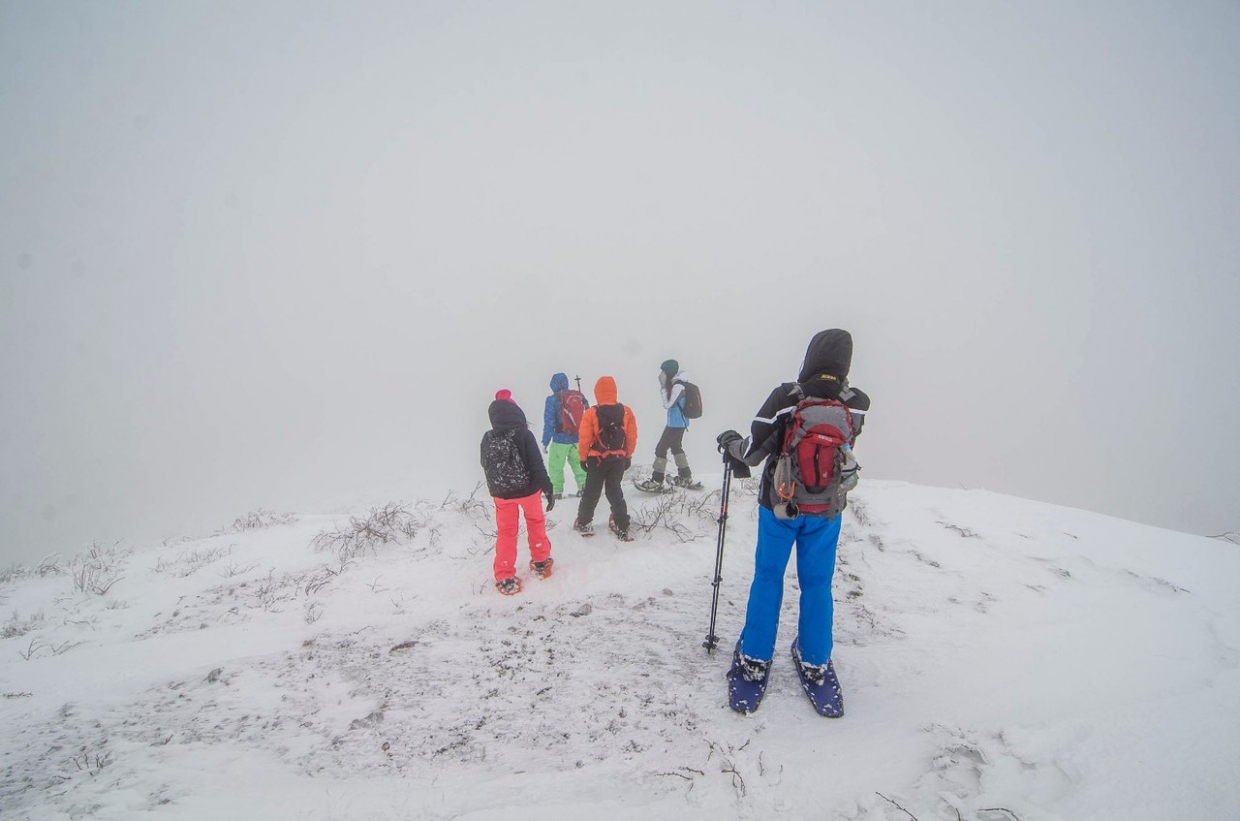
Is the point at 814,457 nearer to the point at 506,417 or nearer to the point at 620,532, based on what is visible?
the point at 506,417

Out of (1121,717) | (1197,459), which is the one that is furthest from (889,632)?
(1197,459)

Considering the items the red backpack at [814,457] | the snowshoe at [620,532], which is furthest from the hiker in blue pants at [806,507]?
the snowshoe at [620,532]

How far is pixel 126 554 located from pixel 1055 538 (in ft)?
49.1

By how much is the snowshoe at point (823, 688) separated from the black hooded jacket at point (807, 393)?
54.4 inches

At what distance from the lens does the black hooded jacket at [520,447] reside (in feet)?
19.9

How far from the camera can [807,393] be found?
397 cm

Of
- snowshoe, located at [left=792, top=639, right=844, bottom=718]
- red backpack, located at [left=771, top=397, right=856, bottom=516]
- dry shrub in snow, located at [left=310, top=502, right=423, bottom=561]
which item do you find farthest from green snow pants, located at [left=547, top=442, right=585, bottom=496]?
red backpack, located at [left=771, top=397, right=856, bottom=516]

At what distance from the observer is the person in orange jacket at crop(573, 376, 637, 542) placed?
23.1 ft

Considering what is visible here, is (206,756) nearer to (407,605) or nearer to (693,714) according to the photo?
(407,605)

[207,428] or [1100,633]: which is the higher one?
[1100,633]

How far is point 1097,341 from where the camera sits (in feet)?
382

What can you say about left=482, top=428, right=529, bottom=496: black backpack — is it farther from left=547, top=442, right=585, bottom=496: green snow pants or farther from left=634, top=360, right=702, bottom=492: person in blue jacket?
left=634, top=360, right=702, bottom=492: person in blue jacket

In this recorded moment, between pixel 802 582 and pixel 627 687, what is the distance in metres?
1.68

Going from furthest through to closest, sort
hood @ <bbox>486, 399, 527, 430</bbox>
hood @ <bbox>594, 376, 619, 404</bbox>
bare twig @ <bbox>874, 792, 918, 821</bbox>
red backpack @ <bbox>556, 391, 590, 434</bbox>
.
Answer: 1. red backpack @ <bbox>556, 391, 590, 434</bbox>
2. hood @ <bbox>594, 376, 619, 404</bbox>
3. hood @ <bbox>486, 399, 527, 430</bbox>
4. bare twig @ <bbox>874, 792, 918, 821</bbox>
